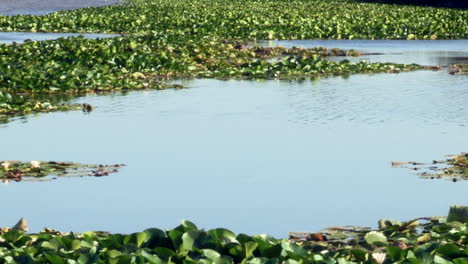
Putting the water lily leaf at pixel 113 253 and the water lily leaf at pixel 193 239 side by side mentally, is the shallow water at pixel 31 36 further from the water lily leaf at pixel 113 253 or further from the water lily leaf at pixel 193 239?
the water lily leaf at pixel 113 253

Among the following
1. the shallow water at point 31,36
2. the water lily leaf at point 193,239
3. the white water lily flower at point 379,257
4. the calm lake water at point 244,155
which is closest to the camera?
the white water lily flower at point 379,257

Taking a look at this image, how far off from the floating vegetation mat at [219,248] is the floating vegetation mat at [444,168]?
332 cm

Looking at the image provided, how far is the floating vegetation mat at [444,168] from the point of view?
38.6ft

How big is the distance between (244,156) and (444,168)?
8.55 ft

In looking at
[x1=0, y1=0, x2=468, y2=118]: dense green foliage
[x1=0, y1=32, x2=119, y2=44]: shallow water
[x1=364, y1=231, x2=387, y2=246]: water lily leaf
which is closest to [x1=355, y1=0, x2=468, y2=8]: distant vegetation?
[x1=0, y1=0, x2=468, y2=118]: dense green foliage

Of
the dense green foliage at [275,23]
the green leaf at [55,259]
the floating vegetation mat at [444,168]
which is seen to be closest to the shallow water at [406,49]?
the dense green foliage at [275,23]

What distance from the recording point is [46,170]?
12.0 m

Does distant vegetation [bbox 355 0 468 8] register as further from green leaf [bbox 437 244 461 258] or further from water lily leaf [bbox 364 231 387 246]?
green leaf [bbox 437 244 461 258]

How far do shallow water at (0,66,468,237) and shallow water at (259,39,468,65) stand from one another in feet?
26.3

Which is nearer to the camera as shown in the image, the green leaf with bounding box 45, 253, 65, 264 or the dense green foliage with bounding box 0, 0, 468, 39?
the green leaf with bounding box 45, 253, 65, 264

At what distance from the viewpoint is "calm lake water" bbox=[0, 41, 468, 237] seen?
1024 cm

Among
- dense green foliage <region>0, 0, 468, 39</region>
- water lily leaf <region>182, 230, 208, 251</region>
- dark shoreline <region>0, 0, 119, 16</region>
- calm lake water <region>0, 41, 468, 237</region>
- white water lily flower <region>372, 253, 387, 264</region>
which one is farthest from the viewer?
dark shoreline <region>0, 0, 119, 16</region>

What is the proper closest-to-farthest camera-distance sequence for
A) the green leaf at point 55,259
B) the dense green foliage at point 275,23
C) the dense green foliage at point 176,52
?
the green leaf at point 55,259 → the dense green foliage at point 176,52 → the dense green foliage at point 275,23

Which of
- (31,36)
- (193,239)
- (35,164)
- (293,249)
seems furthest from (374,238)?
(31,36)
